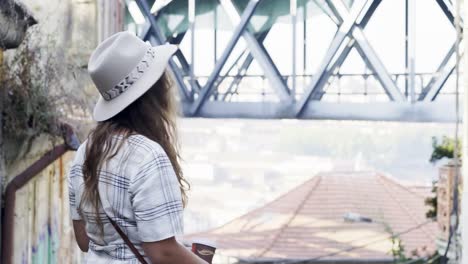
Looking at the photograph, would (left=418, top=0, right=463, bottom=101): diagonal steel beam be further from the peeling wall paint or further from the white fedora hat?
the white fedora hat

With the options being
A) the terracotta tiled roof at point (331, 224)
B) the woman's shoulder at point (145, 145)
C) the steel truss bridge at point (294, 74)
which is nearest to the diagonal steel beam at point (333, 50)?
the steel truss bridge at point (294, 74)

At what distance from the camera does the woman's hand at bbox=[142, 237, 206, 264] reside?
2.46 meters

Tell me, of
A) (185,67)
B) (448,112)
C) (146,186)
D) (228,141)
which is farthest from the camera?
(228,141)

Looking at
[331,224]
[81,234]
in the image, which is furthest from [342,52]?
[331,224]

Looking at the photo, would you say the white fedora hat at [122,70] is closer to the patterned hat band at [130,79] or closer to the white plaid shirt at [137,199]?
the patterned hat band at [130,79]

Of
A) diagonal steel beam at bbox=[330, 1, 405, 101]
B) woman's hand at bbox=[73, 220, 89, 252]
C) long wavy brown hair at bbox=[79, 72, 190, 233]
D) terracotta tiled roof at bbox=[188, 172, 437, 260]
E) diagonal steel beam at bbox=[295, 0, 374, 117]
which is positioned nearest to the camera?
long wavy brown hair at bbox=[79, 72, 190, 233]

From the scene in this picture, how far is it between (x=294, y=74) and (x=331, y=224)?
19594mm

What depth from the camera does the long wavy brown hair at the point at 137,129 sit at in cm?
256

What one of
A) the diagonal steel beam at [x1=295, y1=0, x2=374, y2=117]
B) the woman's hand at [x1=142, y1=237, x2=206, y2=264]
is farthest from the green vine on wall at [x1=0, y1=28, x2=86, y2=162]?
the diagonal steel beam at [x1=295, y1=0, x2=374, y2=117]

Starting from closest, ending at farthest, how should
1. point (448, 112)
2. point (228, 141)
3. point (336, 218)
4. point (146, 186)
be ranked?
point (146, 186)
point (448, 112)
point (336, 218)
point (228, 141)

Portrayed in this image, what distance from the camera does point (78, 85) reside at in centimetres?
716

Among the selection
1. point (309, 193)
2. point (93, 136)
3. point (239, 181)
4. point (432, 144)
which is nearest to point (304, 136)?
point (239, 181)

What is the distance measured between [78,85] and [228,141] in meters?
57.4

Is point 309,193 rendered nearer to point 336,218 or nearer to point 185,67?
point 336,218
